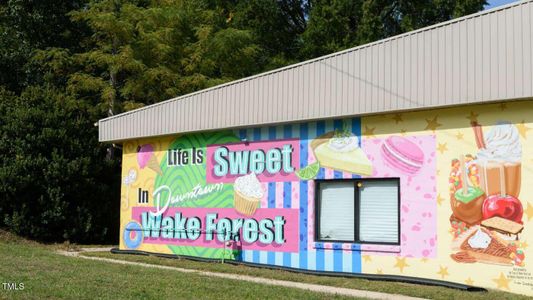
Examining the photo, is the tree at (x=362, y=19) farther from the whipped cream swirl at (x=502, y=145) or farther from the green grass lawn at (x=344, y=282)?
Result: the whipped cream swirl at (x=502, y=145)

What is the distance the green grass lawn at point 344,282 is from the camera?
10734 millimetres

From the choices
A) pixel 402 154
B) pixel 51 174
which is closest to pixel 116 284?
pixel 402 154

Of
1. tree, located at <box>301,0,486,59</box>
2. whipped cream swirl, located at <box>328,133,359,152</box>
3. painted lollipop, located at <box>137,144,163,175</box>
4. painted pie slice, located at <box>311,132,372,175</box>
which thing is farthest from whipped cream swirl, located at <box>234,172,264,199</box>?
tree, located at <box>301,0,486,59</box>

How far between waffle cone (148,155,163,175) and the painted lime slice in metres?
4.95

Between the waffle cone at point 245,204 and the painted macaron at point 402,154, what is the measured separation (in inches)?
140

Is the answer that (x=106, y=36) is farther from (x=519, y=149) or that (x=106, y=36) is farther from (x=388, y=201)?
(x=519, y=149)

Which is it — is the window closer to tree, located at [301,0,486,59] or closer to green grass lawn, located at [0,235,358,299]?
green grass lawn, located at [0,235,358,299]

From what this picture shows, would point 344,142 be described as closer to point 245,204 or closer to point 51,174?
point 245,204

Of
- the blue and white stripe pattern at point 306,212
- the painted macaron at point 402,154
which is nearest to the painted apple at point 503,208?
the painted macaron at point 402,154

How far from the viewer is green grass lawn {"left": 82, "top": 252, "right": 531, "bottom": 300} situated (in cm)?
1073

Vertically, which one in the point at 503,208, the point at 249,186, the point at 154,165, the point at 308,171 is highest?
the point at 154,165

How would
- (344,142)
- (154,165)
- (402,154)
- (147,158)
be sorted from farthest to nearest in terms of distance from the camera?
(147,158) → (154,165) → (344,142) → (402,154)

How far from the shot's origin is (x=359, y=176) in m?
13.4

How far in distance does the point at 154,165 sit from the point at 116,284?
23.7ft
